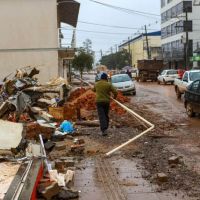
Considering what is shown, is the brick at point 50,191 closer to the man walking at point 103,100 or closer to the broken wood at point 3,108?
the man walking at point 103,100

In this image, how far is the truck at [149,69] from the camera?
58.1 meters

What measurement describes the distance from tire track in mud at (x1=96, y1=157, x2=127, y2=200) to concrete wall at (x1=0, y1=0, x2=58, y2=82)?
61.7ft

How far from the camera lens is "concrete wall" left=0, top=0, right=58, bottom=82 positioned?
2914 cm

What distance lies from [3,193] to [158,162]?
14.7 feet

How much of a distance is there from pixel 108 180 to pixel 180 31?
80.3 meters

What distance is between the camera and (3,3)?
29.1 meters

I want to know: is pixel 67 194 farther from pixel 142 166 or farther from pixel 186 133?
pixel 186 133

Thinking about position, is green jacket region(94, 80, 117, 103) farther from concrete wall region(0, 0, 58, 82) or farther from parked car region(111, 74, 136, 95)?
parked car region(111, 74, 136, 95)

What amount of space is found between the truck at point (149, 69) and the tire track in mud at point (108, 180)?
47.6 metres

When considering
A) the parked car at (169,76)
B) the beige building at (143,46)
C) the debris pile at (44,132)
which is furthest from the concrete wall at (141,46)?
the debris pile at (44,132)

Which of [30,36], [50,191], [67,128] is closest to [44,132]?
[67,128]

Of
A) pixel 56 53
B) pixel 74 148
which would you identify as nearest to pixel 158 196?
pixel 74 148

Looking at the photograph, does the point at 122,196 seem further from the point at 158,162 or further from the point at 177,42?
the point at 177,42

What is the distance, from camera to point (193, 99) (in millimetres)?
18984
